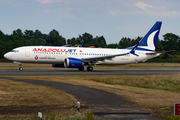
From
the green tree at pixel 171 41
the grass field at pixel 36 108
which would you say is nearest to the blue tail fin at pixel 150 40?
the grass field at pixel 36 108

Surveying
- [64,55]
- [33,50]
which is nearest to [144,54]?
[64,55]

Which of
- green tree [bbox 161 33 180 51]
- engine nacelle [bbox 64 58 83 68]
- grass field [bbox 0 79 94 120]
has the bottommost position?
grass field [bbox 0 79 94 120]

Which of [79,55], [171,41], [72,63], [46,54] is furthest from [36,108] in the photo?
[171,41]

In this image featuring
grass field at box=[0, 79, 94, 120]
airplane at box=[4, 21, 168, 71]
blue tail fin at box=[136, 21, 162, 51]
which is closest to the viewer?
grass field at box=[0, 79, 94, 120]

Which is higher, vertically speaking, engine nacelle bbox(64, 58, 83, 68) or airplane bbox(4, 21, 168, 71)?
airplane bbox(4, 21, 168, 71)

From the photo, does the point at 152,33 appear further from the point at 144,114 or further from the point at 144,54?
the point at 144,114

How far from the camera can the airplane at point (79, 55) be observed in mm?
37688

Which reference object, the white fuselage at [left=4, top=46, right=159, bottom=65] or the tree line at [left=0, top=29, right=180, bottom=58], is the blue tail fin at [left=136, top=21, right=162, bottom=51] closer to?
the white fuselage at [left=4, top=46, right=159, bottom=65]

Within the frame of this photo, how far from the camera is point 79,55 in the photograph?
132 feet

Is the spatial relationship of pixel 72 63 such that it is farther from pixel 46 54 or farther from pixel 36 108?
pixel 36 108

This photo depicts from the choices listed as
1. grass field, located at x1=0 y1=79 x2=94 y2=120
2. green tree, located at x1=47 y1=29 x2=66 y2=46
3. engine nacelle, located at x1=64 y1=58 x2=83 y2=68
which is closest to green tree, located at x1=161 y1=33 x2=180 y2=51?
green tree, located at x1=47 y1=29 x2=66 y2=46

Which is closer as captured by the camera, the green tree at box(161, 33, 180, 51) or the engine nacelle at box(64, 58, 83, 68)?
the engine nacelle at box(64, 58, 83, 68)

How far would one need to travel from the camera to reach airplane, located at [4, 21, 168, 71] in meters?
37.7

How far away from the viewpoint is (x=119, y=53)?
4316 cm
